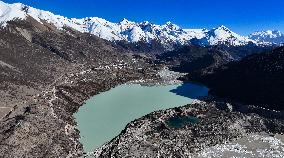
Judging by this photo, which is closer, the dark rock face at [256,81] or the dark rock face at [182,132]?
the dark rock face at [182,132]

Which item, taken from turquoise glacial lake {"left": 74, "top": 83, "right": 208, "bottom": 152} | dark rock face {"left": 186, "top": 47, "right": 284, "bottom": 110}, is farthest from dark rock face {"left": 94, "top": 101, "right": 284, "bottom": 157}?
dark rock face {"left": 186, "top": 47, "right": 284, "bottom": 110}

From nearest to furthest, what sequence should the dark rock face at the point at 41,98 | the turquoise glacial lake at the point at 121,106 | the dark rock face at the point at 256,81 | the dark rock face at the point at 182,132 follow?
the dark rock face at the point at 182,132, the dark rock face at the point at 41,98, the turquoise glacial lake at the point at 121,106, the dark rock face at the point at 256,81

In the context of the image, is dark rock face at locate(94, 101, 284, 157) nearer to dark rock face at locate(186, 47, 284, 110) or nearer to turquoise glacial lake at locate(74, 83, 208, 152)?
turquoise glacial lake at locate(74, 83, 208, 152)

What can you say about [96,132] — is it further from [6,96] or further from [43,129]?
[6,96]

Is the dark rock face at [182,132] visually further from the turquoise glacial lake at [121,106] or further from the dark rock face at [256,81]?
the dark rock face at [256,81]

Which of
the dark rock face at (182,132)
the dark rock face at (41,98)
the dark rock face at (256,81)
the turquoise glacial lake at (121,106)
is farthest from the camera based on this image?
the dark rock face at (256,81)

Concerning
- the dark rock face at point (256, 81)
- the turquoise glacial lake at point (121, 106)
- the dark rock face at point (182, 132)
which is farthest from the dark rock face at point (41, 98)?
the dark rock face at point (256, 81)

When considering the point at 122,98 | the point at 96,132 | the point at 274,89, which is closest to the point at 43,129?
the point at 96,132

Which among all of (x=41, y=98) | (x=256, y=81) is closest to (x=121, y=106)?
(x=41, y=98)
